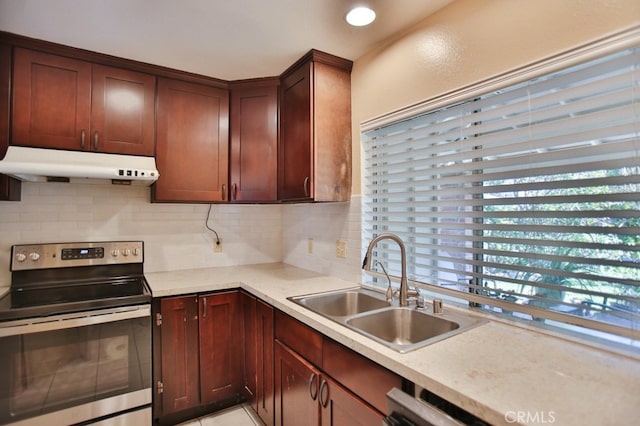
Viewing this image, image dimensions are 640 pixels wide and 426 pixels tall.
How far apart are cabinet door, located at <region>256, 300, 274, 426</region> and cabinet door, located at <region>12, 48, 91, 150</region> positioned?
1.52 m

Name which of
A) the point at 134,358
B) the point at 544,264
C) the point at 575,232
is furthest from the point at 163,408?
the point at 575,232

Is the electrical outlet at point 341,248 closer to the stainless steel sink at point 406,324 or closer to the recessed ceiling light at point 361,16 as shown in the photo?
the stainless steel sink at point 406,324

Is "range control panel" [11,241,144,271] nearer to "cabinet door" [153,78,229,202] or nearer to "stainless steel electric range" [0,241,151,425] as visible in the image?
"stainless steel electric range" [0,241,151,425]

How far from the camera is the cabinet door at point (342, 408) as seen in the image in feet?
3.77

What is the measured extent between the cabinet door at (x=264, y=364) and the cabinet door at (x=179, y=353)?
0.41 meters

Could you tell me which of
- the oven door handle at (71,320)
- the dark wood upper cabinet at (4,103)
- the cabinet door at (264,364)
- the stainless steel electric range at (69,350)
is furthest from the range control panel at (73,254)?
the cabinet door at (264,364)

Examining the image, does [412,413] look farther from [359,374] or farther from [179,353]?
[179,353]

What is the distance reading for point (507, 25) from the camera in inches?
52.0

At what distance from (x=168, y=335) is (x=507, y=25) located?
233 cm

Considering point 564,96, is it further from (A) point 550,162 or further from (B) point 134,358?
(B) point 134,358

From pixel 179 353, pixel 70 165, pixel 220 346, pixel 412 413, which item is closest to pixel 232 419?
pixel 220 346

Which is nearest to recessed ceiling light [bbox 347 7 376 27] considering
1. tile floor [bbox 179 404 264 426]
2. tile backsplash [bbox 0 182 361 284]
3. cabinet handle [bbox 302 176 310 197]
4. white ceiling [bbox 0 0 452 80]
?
white ceiling [bbox 0 0 452 80]

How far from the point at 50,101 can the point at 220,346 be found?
182 centimetres

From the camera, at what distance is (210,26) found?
174 centimetres
